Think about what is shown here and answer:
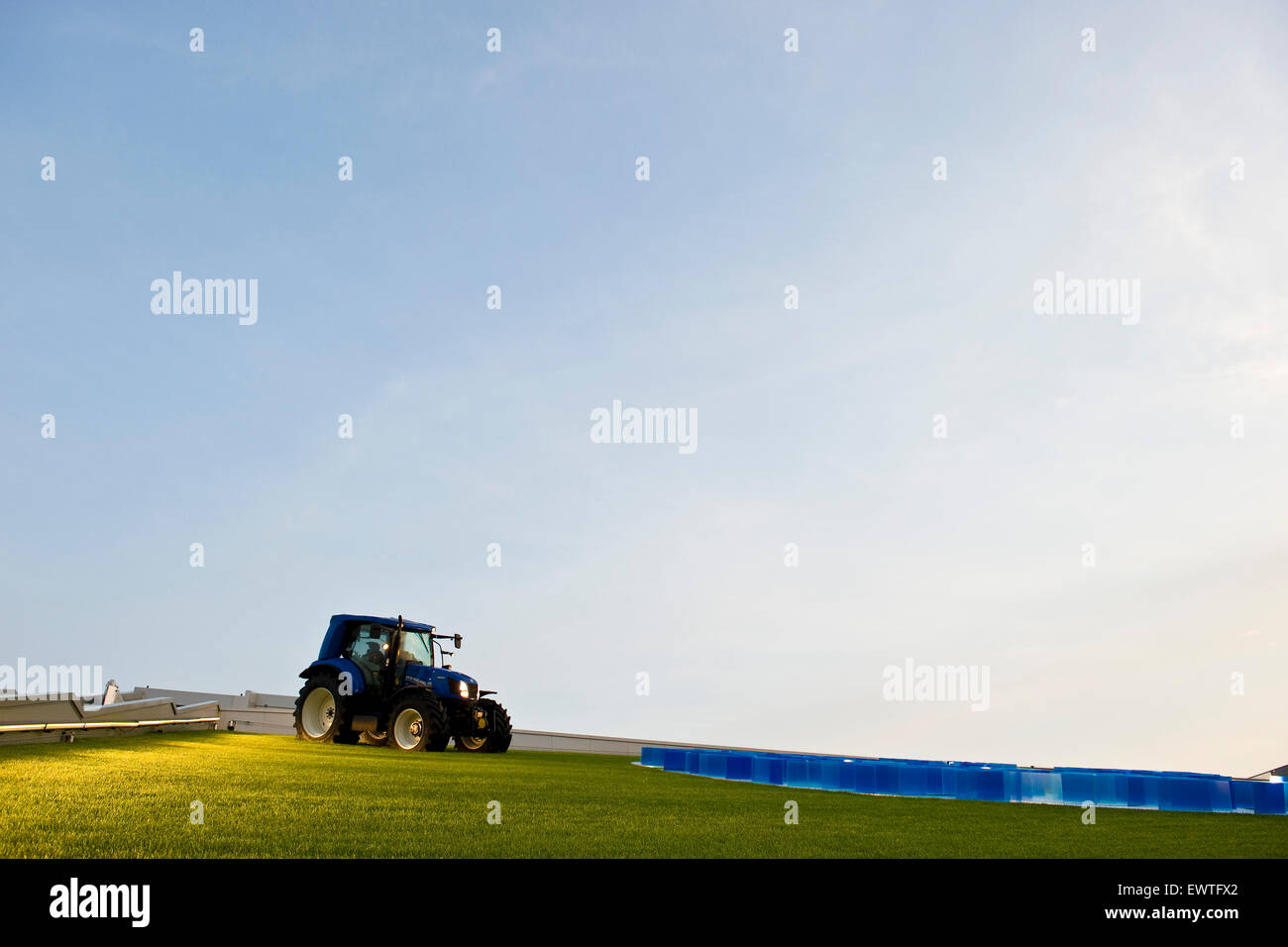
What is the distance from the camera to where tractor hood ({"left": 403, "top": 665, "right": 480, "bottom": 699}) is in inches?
663

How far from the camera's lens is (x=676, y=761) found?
17594 mm

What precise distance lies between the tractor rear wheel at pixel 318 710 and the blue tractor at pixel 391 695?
0.02 metres

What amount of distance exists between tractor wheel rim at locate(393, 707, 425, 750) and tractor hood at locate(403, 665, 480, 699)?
0.68 metres

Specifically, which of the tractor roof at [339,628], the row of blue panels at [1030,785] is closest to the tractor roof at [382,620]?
the tractor roof at [339,628]

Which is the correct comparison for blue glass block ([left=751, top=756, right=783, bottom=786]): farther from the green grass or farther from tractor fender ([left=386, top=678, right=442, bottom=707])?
tractor fender ([left=386, top=678, right=442, bottom=707])

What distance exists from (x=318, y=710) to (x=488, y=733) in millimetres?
3574

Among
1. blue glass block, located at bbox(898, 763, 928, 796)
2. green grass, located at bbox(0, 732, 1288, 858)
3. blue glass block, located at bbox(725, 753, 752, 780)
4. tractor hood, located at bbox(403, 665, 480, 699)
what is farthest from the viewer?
tractor hood, located at bbox(403, 665, 480, 699)

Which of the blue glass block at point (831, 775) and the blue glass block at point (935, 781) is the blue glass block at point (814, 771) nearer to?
the blue glass block at point (831, 775)

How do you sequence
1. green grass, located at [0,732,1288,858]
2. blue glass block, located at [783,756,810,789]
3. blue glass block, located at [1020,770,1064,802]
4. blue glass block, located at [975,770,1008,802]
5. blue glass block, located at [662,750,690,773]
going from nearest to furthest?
green grass, located at [0,732,1288,858]
blue glass block, located at [1020,770,1064,802]
blue glass block, located at [975,770,1008,802]
blue glass block, located at [783,756,810,789]
blue glass block, located at [662,750,690,773]

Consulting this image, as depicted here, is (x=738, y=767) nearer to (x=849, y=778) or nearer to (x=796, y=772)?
(x=796, y=772)

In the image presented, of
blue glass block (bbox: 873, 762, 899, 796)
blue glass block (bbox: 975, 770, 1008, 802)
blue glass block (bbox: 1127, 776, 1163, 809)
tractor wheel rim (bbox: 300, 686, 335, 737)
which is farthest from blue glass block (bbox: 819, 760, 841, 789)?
tractor wheel rim (bbox: 300, 686, 335, 737)
